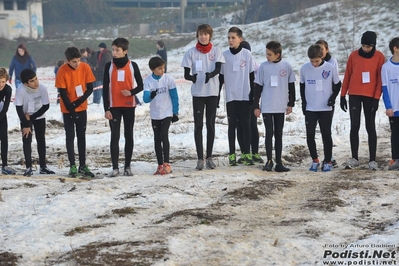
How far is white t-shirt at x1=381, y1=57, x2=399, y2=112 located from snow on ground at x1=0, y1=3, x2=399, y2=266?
1.06 meters

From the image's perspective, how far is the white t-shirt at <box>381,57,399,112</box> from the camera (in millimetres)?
9383

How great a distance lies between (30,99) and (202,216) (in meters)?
4.14

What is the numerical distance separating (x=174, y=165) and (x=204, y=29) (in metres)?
2.12

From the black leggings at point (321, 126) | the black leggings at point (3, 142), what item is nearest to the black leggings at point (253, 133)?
the black leggings at point (321, 126)

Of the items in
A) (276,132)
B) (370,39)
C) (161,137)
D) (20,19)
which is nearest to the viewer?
(370,39)

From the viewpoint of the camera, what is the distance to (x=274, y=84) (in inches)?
375

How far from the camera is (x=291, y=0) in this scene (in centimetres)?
6656

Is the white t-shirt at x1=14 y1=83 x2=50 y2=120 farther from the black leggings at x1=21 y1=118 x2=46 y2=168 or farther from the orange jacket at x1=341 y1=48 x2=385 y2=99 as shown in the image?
the orange jacket at x1=341 y1=48 x2=385 y2=99

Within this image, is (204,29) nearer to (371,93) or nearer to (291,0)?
(371,93)

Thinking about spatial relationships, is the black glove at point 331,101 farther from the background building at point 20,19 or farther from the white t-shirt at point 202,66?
the background building at point 20,19

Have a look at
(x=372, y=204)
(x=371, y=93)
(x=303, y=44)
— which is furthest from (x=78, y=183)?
(x=303, y=44)

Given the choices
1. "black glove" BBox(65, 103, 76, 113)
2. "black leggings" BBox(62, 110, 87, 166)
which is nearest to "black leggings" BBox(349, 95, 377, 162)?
"black leggings" BBox(62, 110, 87, 166)

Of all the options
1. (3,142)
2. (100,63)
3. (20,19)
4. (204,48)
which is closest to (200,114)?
(204,48)

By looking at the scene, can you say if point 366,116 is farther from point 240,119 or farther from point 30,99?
point 30,99
